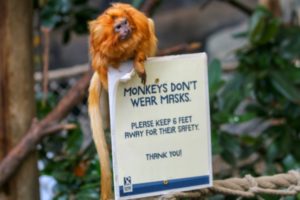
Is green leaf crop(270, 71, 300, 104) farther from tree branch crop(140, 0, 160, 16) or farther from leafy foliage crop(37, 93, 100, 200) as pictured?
leafy foliage crop(37, 93, 100, 200)

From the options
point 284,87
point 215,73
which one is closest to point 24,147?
point 215,73

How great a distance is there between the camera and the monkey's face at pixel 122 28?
94 cm

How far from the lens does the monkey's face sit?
3.09ft

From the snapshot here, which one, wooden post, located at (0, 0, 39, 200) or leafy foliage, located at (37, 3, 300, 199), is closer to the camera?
wooden post, located at (0, 0, 39, 200)

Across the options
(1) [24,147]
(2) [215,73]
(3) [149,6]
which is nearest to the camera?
(1) [24,147]

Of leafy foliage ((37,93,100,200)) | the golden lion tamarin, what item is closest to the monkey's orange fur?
the golden lion tamarin

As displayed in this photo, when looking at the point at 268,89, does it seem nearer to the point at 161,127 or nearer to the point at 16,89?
the point at 16,89

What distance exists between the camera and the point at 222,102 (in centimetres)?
201

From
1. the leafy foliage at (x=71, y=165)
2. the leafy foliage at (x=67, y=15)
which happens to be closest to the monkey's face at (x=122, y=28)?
the leafy foliage at (x=71, y=165)

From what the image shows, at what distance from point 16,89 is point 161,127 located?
55 cm

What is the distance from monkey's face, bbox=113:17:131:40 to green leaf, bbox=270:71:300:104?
3.72ft

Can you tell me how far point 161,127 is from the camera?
1013 millimetres

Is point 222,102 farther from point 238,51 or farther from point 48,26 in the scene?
point 48,26

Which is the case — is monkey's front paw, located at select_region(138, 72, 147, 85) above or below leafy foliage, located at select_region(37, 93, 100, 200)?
above
